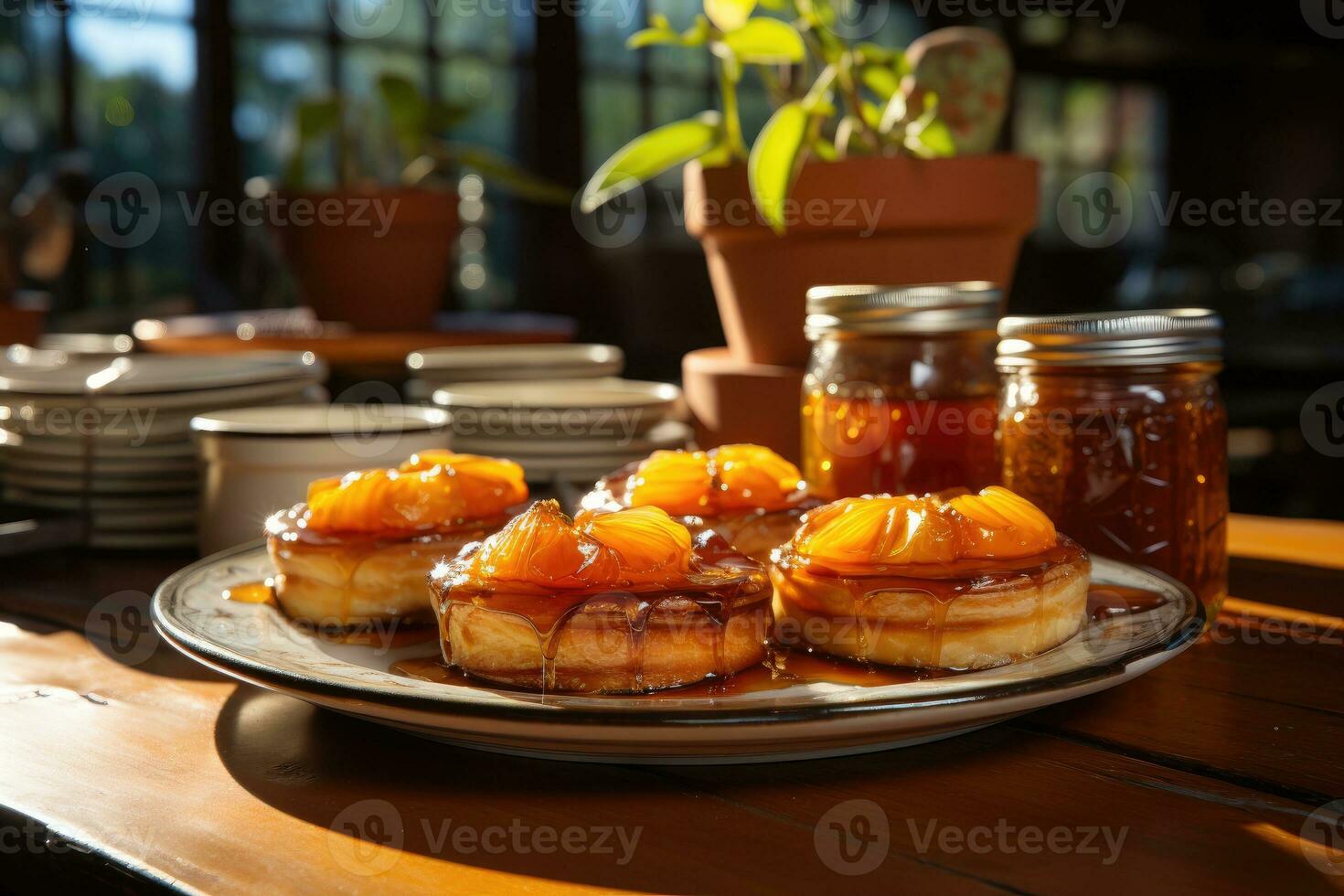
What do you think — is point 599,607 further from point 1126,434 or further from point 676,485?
point 1126,434

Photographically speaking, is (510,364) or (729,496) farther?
(510,364)

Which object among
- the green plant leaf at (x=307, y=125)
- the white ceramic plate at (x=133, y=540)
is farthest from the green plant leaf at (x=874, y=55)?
the green plant leaf at (x=307, y=125)

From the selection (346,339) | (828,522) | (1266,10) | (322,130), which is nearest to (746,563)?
(828,522)

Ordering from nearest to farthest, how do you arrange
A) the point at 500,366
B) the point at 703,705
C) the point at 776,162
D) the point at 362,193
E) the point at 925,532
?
the point at 703,705 < the point at 925,532 < the point at 776,162 < the point at 500,366 < the point at 362,193

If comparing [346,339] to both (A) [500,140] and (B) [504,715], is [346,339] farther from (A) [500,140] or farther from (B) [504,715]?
(A) [500,140]

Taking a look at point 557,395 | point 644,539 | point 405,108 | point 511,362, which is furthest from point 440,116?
point 644,539

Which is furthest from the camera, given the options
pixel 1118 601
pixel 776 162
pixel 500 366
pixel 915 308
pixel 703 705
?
pixel 500 366

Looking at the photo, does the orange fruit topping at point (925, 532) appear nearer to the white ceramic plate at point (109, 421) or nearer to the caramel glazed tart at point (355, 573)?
the caramel glazed tart at point (355, 573)
